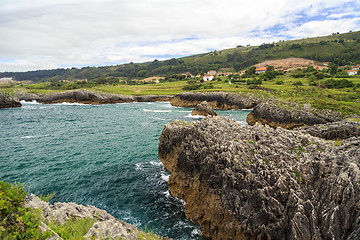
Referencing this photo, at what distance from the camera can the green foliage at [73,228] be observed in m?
6.74

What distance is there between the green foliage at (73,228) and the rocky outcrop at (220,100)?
67.3 metres

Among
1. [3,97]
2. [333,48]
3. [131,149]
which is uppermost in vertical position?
[333,48]

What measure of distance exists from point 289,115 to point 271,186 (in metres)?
34.9

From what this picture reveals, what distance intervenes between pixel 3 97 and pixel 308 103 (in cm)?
11331

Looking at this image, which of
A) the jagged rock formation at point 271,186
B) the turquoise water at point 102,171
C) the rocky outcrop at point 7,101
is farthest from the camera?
the rocky outcrop at point 7,101

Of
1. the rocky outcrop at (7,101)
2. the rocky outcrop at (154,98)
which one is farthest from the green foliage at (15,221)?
the rocky outcrop at (7,101)

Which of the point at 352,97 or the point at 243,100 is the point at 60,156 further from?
the point at 352,97

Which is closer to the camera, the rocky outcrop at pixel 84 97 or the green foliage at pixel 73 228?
the green foliage at pixel 73 228

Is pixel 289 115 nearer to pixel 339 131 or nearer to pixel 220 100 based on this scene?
pixel 339 131

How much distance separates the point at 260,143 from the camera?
14906 millimetres

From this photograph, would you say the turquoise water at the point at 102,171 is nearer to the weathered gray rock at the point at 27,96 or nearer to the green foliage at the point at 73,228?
the green foliage at the point at 73,228

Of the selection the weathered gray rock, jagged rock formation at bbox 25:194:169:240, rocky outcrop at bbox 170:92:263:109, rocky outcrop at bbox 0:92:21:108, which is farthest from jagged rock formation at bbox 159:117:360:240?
the weathered gray rock

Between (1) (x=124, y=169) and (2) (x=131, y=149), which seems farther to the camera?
(2) (x=131, y=149)

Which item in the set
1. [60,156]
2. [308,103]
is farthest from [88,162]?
[308,103]
